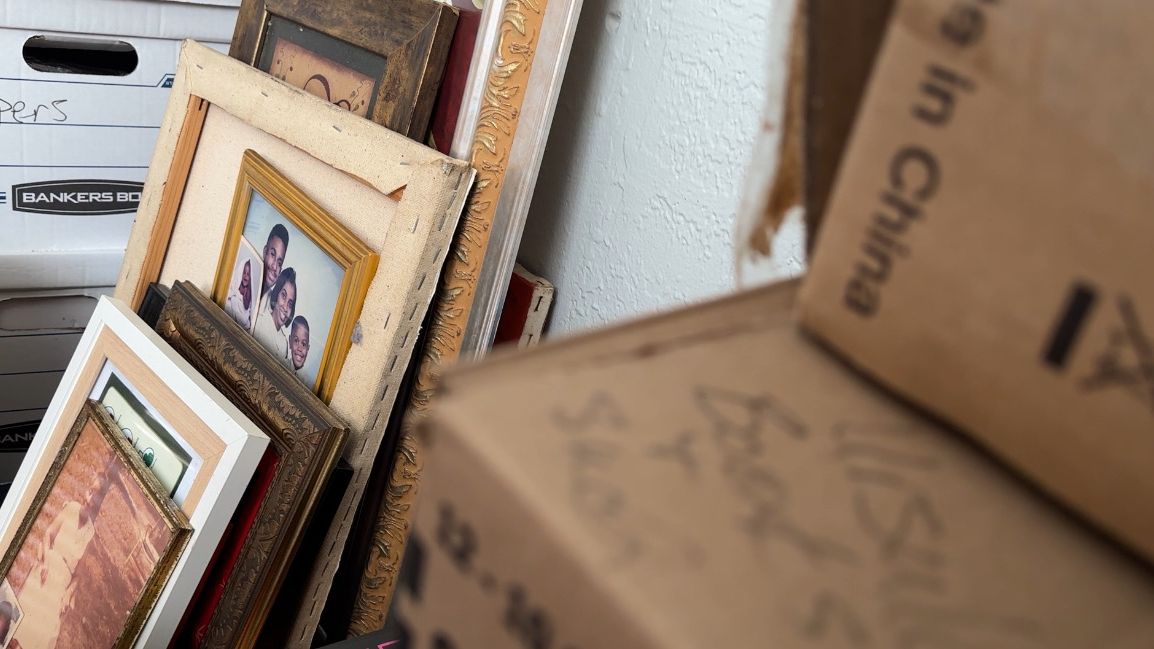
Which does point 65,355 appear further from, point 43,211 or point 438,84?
point 438,84

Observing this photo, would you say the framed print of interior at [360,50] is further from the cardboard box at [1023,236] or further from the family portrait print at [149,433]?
Result: the cardboard box at [1023,236]

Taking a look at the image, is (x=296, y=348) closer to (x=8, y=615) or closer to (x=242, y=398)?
(x=242, y=398)

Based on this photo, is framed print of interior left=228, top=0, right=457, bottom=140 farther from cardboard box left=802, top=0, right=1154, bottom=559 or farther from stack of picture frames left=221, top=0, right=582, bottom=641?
cardboard box left=802, top=0, right=1154, bottom=559

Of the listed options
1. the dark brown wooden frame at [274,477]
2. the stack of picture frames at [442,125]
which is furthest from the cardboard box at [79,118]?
the dark brown wooden frame at [274,477]

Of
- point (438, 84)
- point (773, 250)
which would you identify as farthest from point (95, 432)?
point (773, 250)

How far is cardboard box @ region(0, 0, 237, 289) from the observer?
1.37m

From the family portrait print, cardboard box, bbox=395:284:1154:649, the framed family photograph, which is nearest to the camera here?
cardboard box, bbox=395:284:1154:649

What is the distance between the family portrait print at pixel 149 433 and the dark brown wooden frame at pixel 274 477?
7 cm

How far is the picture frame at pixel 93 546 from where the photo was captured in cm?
94

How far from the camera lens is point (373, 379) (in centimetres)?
94

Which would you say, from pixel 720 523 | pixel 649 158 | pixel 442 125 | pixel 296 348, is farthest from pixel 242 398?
pixel 720 523

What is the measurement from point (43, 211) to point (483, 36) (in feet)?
2.93

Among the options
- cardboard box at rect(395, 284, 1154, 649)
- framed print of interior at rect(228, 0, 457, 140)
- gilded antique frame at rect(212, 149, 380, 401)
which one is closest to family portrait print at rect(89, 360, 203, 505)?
gilded antique frame at rect(212, 149, 380, 401)

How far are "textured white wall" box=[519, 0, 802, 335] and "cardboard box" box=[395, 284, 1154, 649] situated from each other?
0.44 meters
